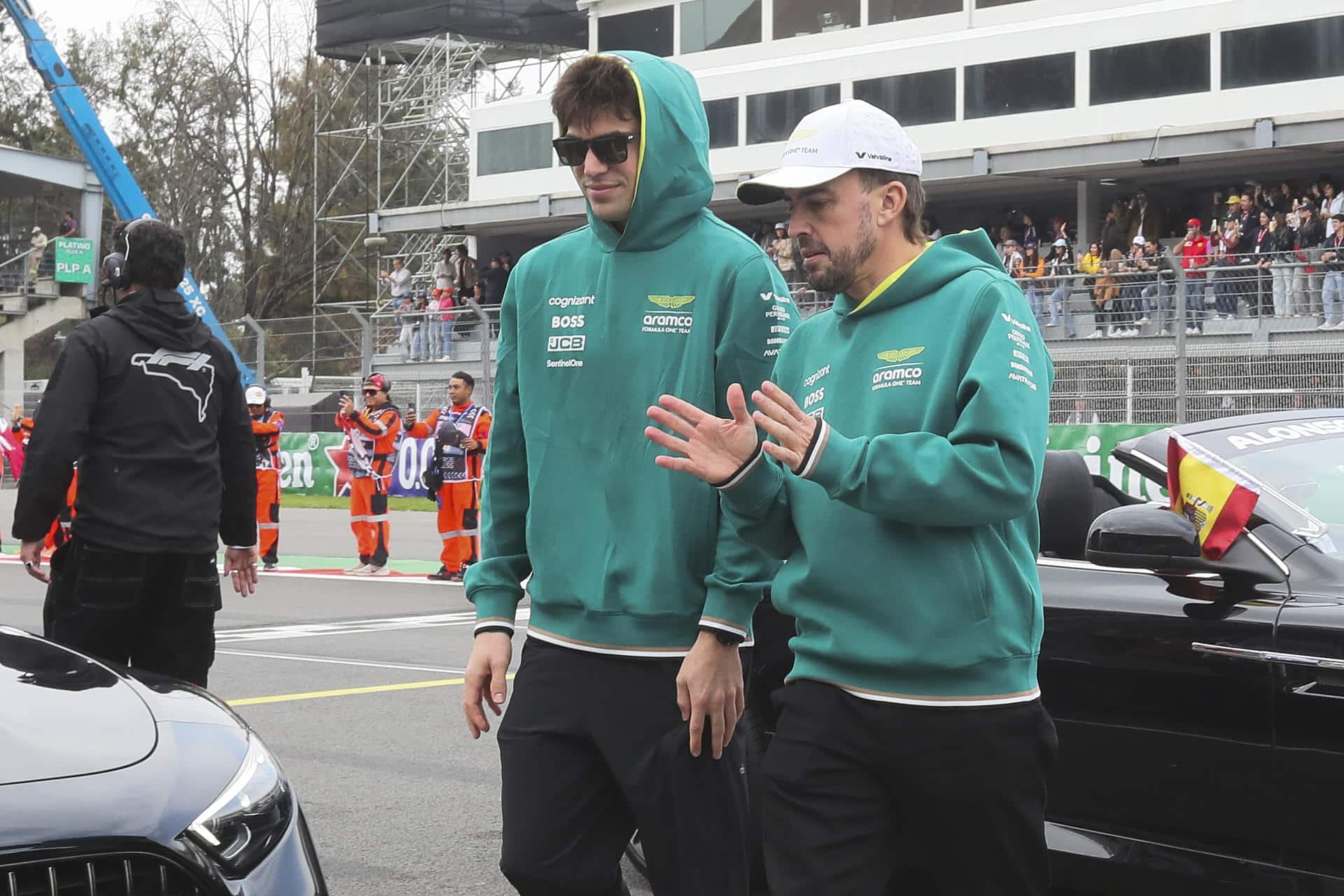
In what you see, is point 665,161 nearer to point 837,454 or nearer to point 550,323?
point 550,323

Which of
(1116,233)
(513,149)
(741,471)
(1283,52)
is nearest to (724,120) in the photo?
(513,149)

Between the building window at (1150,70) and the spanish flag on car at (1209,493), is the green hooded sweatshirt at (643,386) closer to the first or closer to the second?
the spanish flag on car at (1209,493)

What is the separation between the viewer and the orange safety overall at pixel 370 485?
631 inches

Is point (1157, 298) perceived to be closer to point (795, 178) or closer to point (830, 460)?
point (795, 178)

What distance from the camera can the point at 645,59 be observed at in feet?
10.9

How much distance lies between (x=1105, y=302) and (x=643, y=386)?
55.0 feet

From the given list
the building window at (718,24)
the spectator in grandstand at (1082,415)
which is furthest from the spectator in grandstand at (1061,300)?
the building window at (718,24)

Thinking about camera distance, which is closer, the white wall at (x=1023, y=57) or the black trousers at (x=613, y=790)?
the black trousers at (x=613, y=790)

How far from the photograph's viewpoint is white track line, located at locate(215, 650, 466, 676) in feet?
31.9

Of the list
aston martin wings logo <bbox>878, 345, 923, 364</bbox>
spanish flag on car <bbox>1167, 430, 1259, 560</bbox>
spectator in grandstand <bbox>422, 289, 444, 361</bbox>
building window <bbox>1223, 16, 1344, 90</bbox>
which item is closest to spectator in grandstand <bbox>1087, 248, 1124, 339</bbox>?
spectator in grandstand <bbox>422, 289, 444, 361</bbox>

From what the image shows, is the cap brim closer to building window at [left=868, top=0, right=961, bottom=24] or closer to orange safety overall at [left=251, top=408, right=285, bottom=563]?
orange safety overall at [left=251, top=408, right=285, bottom=563]

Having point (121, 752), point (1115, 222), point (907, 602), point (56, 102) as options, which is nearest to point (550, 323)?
point (907, 602)

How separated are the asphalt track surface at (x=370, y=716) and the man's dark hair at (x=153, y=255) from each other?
1848 millimetres

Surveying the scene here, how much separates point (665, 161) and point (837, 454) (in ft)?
2.68
